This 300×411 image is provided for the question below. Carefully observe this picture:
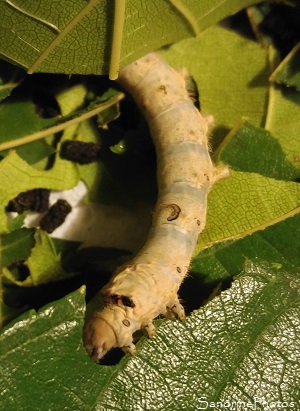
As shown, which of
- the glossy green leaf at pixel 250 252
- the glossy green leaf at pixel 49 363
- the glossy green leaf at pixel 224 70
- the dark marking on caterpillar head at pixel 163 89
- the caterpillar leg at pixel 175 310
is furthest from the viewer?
the glossy green leaf at pixel 224 70

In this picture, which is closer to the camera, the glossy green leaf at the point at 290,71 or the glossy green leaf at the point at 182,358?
the glossy green leaf at the point at 182,358

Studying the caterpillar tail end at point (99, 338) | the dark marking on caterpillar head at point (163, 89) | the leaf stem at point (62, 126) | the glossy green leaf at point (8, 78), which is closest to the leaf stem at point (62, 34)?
the glossy green leaf at point (8, 78)

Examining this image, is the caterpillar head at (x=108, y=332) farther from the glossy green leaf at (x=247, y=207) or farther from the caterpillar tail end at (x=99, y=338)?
the glossy green leaf at (x=247, y=207)

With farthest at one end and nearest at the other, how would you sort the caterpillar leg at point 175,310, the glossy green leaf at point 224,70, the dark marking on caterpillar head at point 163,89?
the glossy green leaf at point 224,70 → the dark marking on caterpillar head at point 163,89 → the caterpillar leg at point 175,310

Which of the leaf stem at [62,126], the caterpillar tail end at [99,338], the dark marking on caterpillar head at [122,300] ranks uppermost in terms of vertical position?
the leaf stem at [62,126]

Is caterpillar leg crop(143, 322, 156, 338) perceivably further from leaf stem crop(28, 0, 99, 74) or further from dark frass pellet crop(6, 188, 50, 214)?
leaf stem crop(28, 0, 99, 74)

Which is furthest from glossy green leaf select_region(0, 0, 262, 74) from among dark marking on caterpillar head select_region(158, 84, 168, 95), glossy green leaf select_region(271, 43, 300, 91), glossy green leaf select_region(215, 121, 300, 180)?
glossy green leaf select_region(215, 121, 300, 180)

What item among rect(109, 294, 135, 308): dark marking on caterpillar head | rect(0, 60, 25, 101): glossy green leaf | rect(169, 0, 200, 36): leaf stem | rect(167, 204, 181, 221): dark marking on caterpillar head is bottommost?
rect(109, 294, 135, 308): dark marking on caterpillar head
